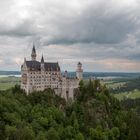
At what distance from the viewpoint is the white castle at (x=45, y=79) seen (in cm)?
14675

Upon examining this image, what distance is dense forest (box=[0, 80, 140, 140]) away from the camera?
410 ft

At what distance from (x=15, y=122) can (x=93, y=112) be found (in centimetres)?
3744

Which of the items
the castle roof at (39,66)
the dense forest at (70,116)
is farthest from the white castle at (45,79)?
the dense forest at (70,116)

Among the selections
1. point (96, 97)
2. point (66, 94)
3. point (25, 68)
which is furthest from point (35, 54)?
point (96, 97)

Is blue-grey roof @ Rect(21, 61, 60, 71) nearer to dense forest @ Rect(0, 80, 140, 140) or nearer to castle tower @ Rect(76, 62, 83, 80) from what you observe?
castle tower @ Rect(76, 62, 83, 80)

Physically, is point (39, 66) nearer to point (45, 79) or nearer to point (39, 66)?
point (39, 66)

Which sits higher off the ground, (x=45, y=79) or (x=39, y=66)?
(x=39, y=66)

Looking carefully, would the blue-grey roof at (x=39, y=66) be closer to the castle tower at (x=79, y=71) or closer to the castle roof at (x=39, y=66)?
the castle roof at (x=39, y=66)

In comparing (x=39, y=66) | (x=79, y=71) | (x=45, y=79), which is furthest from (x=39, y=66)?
(x=79, y=71)

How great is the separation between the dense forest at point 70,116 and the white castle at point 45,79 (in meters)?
3.00

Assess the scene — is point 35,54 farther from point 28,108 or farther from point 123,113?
point 123,113

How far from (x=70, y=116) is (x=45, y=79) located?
2156cm

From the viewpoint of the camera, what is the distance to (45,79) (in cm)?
15012

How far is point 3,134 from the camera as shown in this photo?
11456cm
